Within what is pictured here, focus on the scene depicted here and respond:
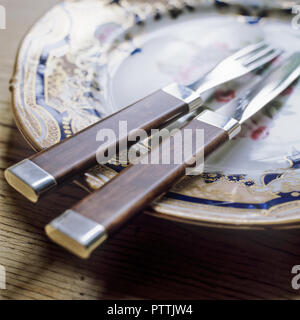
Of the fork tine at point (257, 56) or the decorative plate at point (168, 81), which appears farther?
the fork tine at point (257, 56)

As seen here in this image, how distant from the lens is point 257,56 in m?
0.56

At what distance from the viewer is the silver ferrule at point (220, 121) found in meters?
0.41

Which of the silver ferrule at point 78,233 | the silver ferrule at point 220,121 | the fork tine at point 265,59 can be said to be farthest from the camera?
the fork tine at point 265,59

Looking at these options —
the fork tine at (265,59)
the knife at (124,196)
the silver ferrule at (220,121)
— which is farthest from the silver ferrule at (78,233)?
the fork tine at (265,59)

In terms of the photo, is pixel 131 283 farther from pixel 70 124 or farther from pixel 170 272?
pixel 70 124

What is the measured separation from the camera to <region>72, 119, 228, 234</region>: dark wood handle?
31 cm

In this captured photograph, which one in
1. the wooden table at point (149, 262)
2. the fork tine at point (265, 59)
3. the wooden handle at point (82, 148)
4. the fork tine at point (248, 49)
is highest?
the fork tine at point (248, 49)

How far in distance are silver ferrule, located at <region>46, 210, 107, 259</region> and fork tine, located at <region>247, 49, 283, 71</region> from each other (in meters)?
0.36

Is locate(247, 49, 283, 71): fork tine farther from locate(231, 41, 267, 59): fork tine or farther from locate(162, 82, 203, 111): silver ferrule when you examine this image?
locate(162, 82, 203, 111): silver ferrule

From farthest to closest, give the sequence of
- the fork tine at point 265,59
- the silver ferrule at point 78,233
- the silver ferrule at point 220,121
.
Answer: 1. the fork tine at point 265,59
2. the silver ferrule at point 220,121
3. the silver ferrule at point 78,233

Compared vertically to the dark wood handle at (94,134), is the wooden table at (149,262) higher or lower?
lower

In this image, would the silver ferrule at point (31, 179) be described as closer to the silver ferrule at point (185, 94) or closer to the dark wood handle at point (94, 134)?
the dark wood handle at point (94, 134)

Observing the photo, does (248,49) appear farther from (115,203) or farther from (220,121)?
(115,203)
